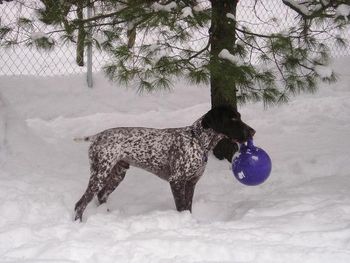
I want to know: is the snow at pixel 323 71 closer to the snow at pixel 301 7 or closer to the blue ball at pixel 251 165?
the snow at pixel 301 7

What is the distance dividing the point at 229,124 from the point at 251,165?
0.40 metres

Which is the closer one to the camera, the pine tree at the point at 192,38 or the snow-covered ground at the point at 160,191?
the snow-covered ground at the point at 160,191

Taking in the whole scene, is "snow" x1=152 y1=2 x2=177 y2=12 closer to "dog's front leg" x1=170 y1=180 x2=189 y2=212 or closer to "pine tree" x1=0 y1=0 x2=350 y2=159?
"pine tree" x1=0 y1=0 x2=350 y2=159

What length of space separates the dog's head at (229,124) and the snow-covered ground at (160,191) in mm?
669

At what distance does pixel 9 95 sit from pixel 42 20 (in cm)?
321

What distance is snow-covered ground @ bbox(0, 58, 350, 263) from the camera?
305 cm

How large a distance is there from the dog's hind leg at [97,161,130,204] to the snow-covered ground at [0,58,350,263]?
11 centimetres

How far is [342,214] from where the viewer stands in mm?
3611

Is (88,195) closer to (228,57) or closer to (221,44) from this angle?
(228,57)

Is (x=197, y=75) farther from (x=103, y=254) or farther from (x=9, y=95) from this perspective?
(x=9, y=95)

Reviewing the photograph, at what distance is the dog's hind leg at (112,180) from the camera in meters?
4.10

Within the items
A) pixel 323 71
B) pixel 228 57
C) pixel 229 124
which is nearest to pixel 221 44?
pixel 228 57

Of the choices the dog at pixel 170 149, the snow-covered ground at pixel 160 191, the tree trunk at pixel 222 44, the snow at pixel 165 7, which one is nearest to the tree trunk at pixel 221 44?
the tree trunk at pixel 222 44

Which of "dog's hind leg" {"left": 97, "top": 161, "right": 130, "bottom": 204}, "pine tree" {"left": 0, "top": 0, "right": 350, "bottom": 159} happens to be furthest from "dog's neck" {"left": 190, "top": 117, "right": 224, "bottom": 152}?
"dog's hind leg" {"left": 97, "top": 161, "right": 130, "bottom": 204}
